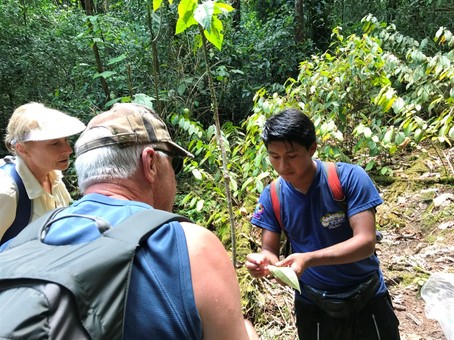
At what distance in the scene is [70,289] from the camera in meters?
0.73

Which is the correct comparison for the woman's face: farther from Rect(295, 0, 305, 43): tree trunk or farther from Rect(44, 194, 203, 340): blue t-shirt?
Rect(295, 0, 305, 43): tree trunk

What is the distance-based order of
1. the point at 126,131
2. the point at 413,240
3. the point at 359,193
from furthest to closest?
the point at 413,240, the point at 359,193, the point at 126,131

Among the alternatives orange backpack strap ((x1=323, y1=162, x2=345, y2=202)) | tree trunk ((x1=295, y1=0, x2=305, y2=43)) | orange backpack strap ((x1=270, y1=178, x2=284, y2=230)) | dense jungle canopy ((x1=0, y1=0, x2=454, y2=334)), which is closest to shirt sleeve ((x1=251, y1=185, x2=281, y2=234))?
orange backpack strap ((x1=270, y1=178, x2=284, y2=230))

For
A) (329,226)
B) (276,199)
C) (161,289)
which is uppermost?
(161,289)

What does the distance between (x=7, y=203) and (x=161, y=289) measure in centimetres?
157

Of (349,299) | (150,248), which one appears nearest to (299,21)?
(349,299)

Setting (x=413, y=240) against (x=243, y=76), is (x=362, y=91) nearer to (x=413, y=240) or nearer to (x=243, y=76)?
(x=413, y=240)

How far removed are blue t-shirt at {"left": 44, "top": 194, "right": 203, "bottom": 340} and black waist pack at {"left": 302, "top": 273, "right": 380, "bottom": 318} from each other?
1.28 meters

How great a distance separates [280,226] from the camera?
210 cm

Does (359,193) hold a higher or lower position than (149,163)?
lower

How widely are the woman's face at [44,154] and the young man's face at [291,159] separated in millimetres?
1296

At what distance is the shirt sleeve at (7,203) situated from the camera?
2.00 metres

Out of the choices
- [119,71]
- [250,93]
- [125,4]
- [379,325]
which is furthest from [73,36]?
[379,325]

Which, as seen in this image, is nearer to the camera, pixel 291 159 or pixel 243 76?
pixel 291 159
